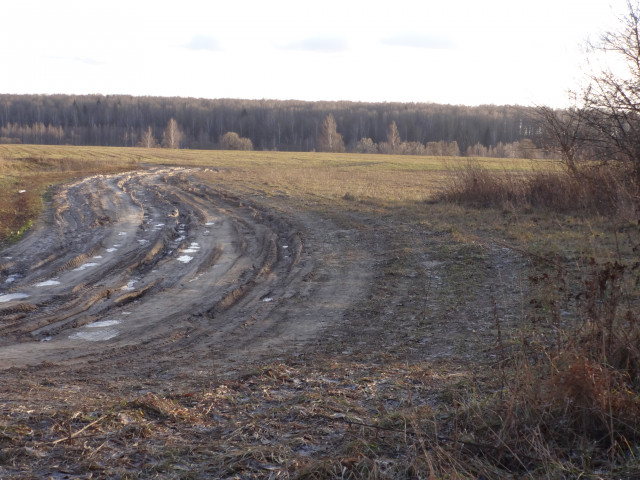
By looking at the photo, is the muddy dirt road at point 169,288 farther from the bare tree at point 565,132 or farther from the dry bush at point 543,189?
the bare tree at point 565,132

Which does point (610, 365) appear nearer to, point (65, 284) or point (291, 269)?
point (291, 269)

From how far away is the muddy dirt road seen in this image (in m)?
7.11

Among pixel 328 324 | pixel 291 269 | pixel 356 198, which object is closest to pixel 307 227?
pixel 291 269

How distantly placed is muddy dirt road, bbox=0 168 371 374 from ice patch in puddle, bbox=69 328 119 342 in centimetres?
1

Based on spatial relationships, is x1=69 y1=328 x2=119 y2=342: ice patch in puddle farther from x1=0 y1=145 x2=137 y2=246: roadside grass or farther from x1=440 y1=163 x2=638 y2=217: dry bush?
x1=440 y1=163 x2=638 y2=217: dry bush

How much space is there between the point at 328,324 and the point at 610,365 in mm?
4393

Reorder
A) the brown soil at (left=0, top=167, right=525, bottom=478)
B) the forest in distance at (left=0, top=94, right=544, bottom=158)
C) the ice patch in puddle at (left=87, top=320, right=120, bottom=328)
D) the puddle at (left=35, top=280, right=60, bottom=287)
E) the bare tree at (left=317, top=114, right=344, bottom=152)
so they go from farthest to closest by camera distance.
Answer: the forest in distance at (left=0, top=94, right=544, bottom=158) < the bare tree at (left=317, top=114, right=344, bottom=152) < the puddle at (left=35, top=280, right=60, bottom=287) < the ice patch in puddle at (left=87, top=320, right=120, bottom=328) < the brown soil at (left=0, top=167, right=525, bottom=478)

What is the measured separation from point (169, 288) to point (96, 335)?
245 centimetres

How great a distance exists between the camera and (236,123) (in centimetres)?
12712

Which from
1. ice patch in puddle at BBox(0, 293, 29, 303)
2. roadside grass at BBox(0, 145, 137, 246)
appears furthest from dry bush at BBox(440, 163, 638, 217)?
roadside grass at BBox(0, 145, 137, 246)

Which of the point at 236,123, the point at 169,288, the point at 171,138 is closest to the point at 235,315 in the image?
the point at 169,288

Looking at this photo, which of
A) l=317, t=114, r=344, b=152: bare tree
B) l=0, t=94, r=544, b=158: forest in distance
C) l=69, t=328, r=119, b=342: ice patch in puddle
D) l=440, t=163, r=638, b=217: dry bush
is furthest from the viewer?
l=0, t=94, r=544, b=158: forest in distance

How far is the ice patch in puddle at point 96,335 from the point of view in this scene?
24.6 feet

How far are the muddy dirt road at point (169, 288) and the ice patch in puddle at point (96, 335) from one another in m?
0.01
